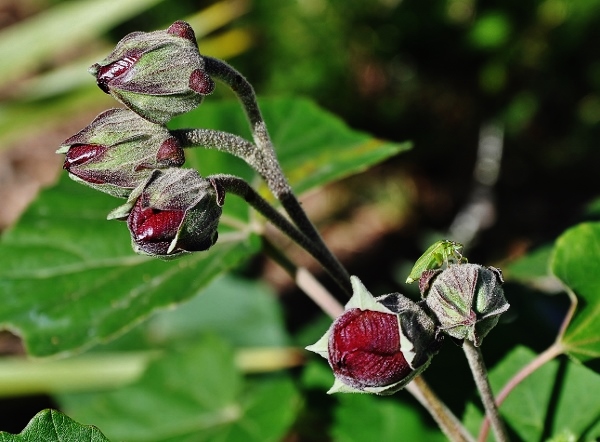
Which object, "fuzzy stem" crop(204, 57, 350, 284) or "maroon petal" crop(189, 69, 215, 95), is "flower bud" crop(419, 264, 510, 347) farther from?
"maroon petal" crop(189, 69, 215, 95)

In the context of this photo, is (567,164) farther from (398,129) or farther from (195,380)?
(195,380)

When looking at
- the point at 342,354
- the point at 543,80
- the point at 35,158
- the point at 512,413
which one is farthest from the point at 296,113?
the point at 35,158

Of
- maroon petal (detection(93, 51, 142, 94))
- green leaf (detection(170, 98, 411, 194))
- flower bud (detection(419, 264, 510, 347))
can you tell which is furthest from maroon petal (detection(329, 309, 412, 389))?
green leaf (detection(170, 98, 411, 194))

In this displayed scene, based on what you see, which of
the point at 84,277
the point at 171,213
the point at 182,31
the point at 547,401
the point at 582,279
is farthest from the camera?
A: the point at 84,277

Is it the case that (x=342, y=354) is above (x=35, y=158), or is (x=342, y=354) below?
above

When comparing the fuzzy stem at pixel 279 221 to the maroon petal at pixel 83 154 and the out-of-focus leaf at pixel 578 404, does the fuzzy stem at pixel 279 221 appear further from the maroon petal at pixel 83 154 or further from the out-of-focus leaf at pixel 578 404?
the out-of-focus leaf at pixel 578 404

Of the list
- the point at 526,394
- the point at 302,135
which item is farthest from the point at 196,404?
the point at 526,394

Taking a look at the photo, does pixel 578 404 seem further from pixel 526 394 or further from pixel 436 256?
pixel 436 256
